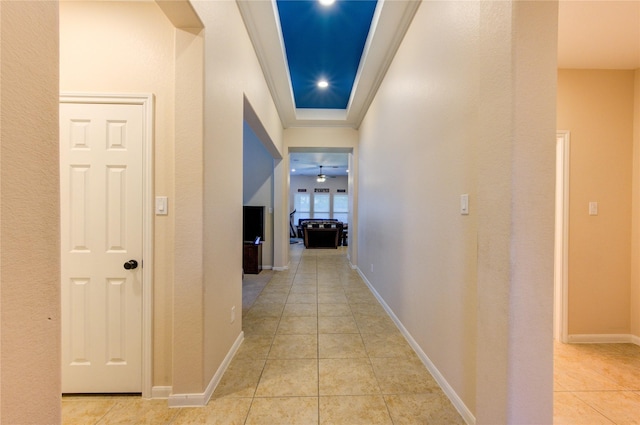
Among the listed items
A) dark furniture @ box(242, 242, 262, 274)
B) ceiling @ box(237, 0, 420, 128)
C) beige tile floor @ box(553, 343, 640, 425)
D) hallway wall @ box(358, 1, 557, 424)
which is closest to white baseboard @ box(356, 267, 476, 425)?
hallway wall @ box(358, 1, 557, 424)

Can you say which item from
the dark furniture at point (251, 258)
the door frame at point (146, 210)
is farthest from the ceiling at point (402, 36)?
the dark furniture at point (251, 258)

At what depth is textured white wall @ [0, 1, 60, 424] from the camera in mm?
612

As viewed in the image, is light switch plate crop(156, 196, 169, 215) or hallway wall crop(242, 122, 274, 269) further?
hallway wall crop(242, 122, 274, 269)

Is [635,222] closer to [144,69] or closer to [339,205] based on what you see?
[144,69]

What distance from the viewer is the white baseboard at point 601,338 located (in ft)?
7.98

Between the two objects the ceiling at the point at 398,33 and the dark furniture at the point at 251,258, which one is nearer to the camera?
the ceiling at the point at 398,33

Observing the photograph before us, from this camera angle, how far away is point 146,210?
65.5 inches

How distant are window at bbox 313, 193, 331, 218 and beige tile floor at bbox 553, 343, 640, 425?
10.8 metres

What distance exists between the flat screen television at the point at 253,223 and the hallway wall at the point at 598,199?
4687 millimetres

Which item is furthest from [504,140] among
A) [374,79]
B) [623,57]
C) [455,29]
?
[374,79]

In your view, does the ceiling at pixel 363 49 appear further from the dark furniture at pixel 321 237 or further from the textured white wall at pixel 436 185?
the dark furniture at pixel 321 237

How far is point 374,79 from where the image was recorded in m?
3.45

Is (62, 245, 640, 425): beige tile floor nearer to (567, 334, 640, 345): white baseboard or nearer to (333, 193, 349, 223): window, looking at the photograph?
(567, 334, 640, 345): white baseboard

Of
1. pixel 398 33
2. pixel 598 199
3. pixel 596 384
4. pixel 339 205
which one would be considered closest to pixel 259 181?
pixel 398 33
